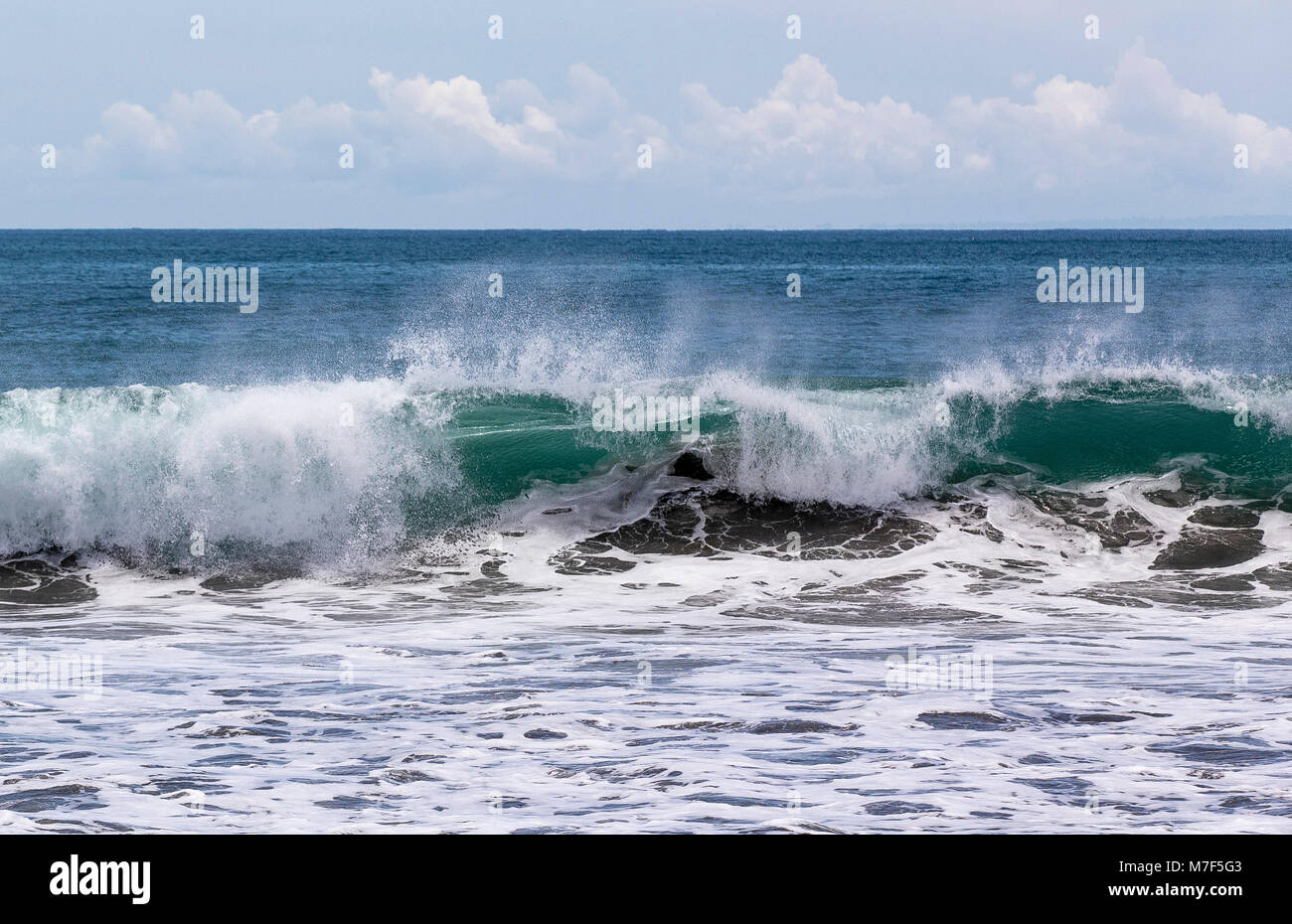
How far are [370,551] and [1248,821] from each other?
30.9 ft

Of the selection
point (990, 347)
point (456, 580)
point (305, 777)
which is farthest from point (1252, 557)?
point (990, 347)

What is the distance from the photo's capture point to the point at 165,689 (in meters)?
8.32
